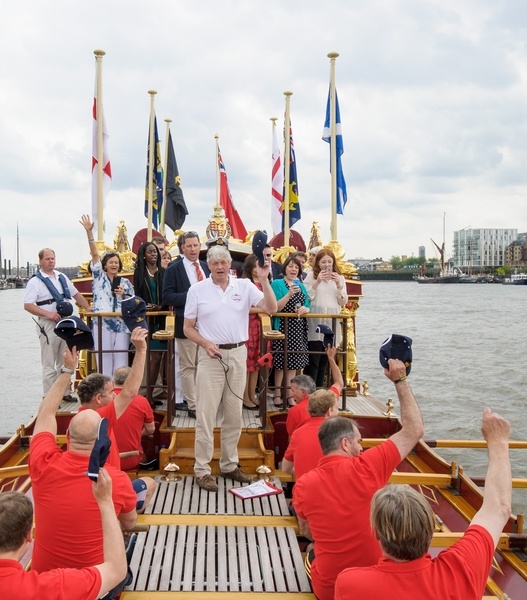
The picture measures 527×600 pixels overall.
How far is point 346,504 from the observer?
3102 millimetres

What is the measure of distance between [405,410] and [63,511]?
5.80ft

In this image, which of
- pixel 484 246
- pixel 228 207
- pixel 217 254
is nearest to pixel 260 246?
pixel 217 254

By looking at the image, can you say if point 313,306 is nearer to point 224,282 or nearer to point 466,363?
point 224,282

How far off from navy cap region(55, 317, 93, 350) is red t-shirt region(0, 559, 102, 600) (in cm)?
156

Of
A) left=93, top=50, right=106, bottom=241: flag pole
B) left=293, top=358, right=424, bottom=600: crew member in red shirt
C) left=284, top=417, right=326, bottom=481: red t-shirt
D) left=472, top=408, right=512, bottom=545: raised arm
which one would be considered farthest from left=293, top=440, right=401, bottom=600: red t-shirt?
left=93, top=50, right=106, bottom=241: flag pole

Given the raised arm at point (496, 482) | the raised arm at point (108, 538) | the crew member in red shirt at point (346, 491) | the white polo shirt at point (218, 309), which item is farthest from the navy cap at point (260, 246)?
the raised arm at point (108, 538)

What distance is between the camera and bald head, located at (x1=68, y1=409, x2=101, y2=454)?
2896mm

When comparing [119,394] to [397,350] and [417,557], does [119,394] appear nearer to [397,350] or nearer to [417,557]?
[397,350]

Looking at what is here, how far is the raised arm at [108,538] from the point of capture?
2.23 meters

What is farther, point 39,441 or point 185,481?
point 185,481

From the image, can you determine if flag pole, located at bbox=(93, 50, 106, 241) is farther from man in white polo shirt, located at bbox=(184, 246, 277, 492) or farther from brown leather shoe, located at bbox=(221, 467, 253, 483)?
brown leather shoe, located at bbox=(221, 467, 253, 483)

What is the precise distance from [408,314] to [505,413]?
29.3 metres

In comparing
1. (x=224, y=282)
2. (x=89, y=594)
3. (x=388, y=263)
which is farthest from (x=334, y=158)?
(x=388, y=263)

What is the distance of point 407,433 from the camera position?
3.00m
